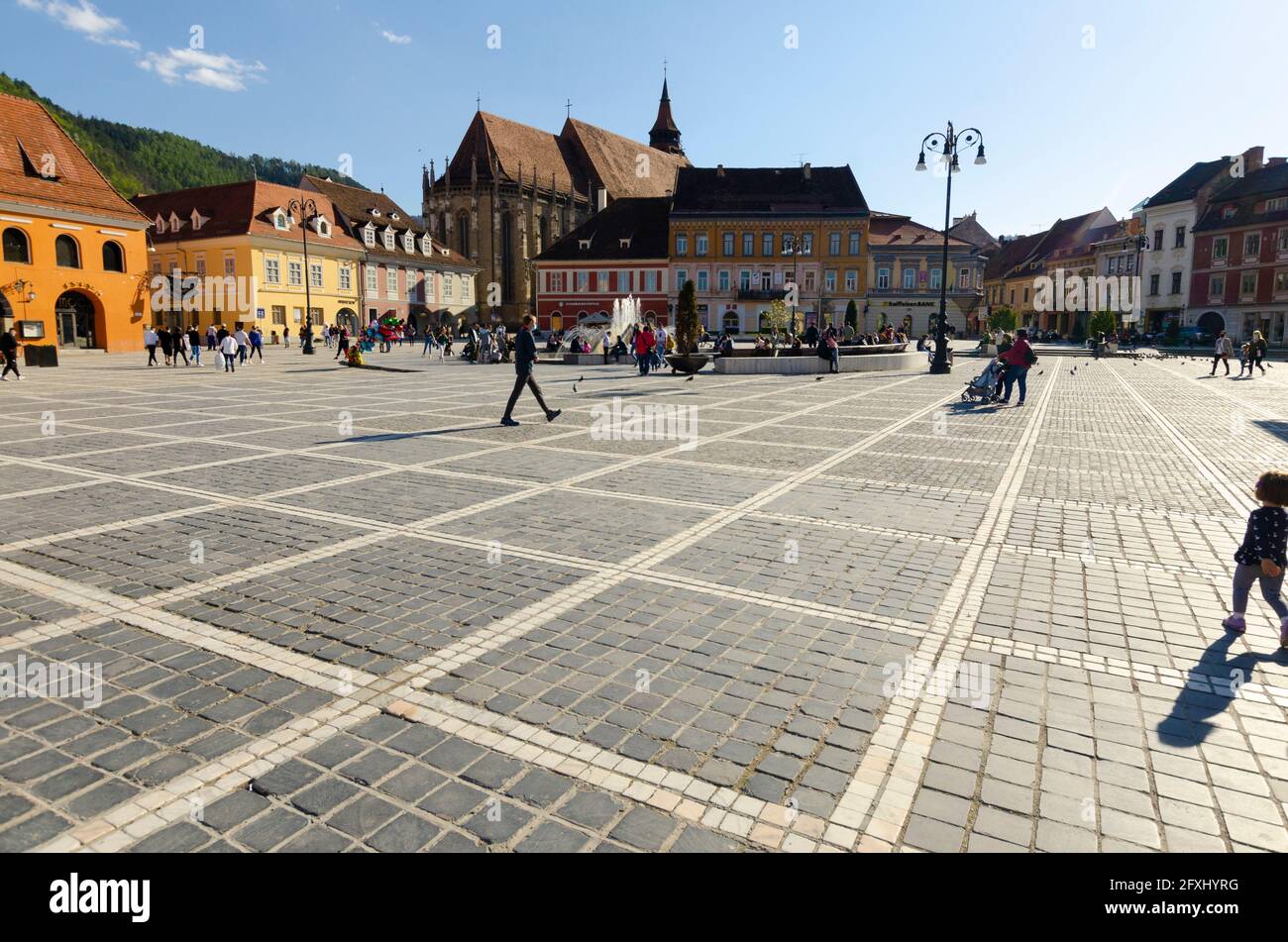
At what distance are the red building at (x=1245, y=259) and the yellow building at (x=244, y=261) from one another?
60.3m

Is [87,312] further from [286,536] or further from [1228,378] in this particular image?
[1228,378]

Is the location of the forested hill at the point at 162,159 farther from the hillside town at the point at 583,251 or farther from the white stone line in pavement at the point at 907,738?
the white stone line in pavement at the point at 907,738

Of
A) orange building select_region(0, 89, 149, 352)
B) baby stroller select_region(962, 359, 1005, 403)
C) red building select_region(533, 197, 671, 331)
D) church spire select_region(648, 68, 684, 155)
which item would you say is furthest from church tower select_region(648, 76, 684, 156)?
baby stroller select_region(962, 359, 1005, 403)

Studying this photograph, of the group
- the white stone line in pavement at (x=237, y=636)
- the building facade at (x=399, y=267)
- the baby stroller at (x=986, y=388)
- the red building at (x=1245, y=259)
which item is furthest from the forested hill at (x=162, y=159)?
the white stone line in pavement at (x=237, y=636)

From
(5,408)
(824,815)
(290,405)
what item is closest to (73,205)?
(5,408)

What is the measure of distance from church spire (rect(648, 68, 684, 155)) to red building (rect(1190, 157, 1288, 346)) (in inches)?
2284

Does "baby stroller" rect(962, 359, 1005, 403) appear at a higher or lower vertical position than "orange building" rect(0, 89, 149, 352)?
lower

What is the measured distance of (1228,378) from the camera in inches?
1053

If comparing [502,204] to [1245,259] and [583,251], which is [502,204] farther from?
[1245,259]

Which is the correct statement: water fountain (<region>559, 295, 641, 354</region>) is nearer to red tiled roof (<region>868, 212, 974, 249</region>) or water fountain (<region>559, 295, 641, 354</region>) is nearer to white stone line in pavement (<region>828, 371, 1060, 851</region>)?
red tiled roof (<region>868, 212, 974, 249</region>)

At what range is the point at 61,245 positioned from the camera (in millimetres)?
39750

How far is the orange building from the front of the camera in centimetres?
3766

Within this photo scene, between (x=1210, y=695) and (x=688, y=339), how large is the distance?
87.7 ft

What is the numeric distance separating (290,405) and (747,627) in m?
15.2
